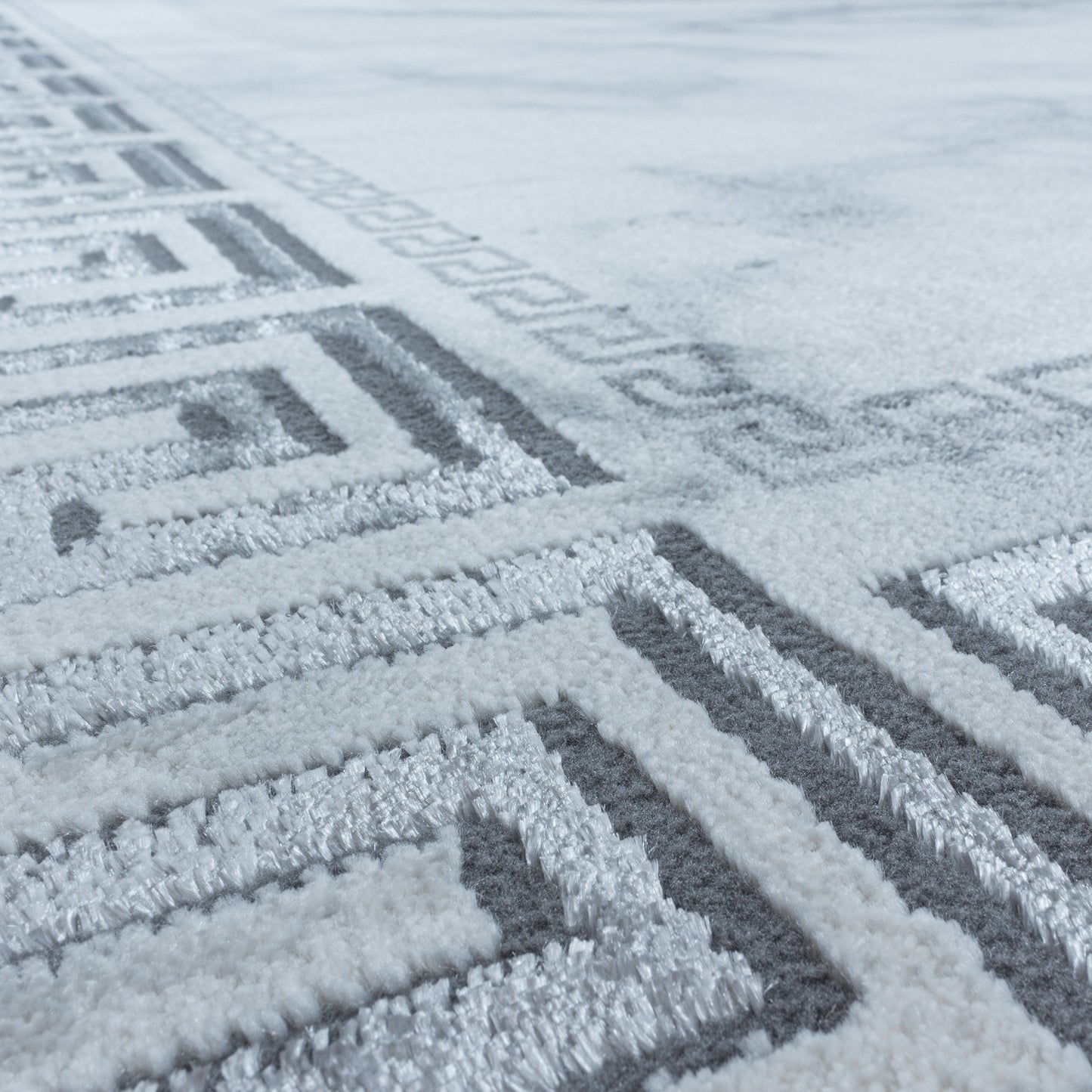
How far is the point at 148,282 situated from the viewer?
2.78ft

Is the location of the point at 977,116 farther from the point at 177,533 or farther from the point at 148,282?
the point at 177,533

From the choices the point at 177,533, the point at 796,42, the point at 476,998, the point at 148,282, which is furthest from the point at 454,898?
the point at 796,42

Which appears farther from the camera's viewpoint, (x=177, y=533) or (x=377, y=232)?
(x=377, y=232)

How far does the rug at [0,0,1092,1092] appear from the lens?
297 mm

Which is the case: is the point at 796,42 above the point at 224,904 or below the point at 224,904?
above

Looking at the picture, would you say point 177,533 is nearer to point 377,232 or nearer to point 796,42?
point 377,232

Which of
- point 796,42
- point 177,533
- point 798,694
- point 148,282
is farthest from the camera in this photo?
point 796,42

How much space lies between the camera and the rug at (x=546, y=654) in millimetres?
297

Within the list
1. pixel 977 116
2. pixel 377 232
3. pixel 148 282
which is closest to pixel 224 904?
pixel 148 282

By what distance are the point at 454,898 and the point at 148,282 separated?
653 mm

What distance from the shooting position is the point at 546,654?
43 centimetres

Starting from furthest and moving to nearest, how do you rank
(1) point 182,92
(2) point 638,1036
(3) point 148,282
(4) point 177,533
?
(1) point 182,92, (3) point 148,282, (4) point 177,533, (2) point 638,1036

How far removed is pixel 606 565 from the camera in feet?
1.59

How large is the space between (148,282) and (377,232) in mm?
206
